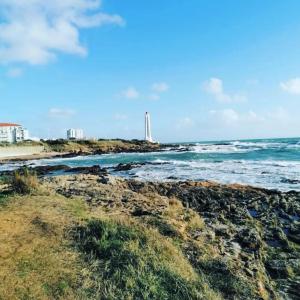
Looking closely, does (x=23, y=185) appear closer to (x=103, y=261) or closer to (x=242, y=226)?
(x=103, y=261)

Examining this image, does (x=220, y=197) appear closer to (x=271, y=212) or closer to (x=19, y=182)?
(x=271, y=212)

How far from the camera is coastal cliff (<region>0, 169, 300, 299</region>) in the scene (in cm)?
527

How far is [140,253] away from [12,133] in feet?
319

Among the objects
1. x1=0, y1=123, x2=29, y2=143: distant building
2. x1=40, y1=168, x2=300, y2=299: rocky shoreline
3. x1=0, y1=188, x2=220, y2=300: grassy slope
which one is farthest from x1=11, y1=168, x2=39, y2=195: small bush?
x1=0, y1=123, x2=29, y2=143: distant building

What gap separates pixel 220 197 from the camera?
15.3 meters

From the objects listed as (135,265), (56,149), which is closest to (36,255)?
(135,265)

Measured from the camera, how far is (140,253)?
6.10 metres

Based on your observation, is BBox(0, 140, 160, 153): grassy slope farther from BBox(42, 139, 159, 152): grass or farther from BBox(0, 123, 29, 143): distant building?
BBox(0, 123, 29, 143): distant building

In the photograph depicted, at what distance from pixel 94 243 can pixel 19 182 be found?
4767 millimetres

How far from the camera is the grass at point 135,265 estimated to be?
5.19 m

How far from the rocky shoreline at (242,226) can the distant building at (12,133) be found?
84.3 meters

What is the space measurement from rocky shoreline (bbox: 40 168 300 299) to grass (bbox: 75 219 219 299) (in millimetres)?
602

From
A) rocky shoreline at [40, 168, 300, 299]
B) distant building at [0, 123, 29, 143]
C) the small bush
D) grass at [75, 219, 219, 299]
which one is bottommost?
rocky shoreline at [40, 168, 300, 299]

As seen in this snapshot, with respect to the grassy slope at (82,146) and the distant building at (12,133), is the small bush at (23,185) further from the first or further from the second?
the distant building at (12,133)
